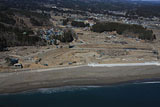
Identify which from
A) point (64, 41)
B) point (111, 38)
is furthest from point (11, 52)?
point (111, 38)

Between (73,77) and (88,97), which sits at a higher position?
(73,77)

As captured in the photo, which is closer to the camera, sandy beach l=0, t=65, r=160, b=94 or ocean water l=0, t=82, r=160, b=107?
ocean water l=0, t=82, r=160, b=107

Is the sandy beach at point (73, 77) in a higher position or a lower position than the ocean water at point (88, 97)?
higher

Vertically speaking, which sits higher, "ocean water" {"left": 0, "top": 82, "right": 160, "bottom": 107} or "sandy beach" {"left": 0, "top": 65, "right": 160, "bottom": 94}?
"sandy beach" {"left": 0, "top": 65, "right": 160, "bottom": 94}

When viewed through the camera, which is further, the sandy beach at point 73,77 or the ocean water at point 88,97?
the sandy beach at point 73,77

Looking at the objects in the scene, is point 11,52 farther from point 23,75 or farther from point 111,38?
point 111,38

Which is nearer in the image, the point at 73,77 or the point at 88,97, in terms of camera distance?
the point at 88,97
